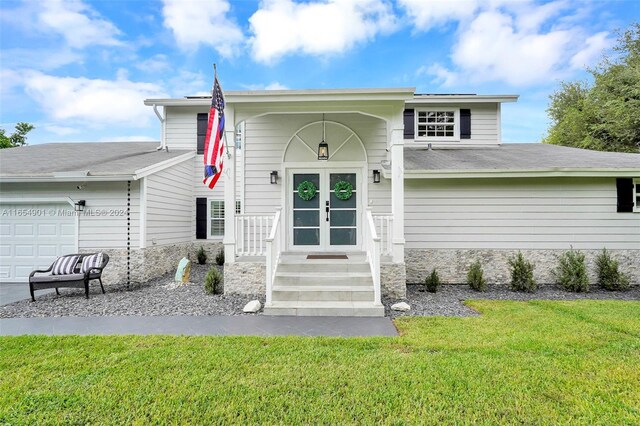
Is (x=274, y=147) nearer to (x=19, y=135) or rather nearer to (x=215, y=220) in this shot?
(x=215, y=220)

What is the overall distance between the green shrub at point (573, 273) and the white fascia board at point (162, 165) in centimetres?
1014

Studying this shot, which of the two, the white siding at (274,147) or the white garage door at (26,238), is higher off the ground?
the white siding at (274,147)

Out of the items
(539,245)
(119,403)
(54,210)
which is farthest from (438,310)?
(54,210)

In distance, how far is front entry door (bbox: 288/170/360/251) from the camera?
304 inches

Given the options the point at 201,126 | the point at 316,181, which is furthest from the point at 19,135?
the point at 316,181

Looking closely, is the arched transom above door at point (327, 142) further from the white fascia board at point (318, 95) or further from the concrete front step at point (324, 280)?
the concrete front step at point (324, 280)

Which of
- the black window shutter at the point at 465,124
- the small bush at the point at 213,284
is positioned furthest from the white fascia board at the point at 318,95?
the black window shutter at the point at 465,124

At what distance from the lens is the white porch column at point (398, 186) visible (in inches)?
240

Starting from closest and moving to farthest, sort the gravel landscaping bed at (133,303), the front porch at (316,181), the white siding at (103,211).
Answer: the gravel landscaping bed at (133,303) < the white siding at (103,211) < the front porch at (316,181)

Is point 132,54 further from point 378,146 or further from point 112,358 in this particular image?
point 112,358

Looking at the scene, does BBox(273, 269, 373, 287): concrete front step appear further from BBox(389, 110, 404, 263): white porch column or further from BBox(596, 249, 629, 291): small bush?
BBox(596, 249, 629, 291): small bush

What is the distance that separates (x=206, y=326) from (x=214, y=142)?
3125 millimetres

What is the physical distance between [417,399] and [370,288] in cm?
287

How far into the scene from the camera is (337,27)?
1057cm
